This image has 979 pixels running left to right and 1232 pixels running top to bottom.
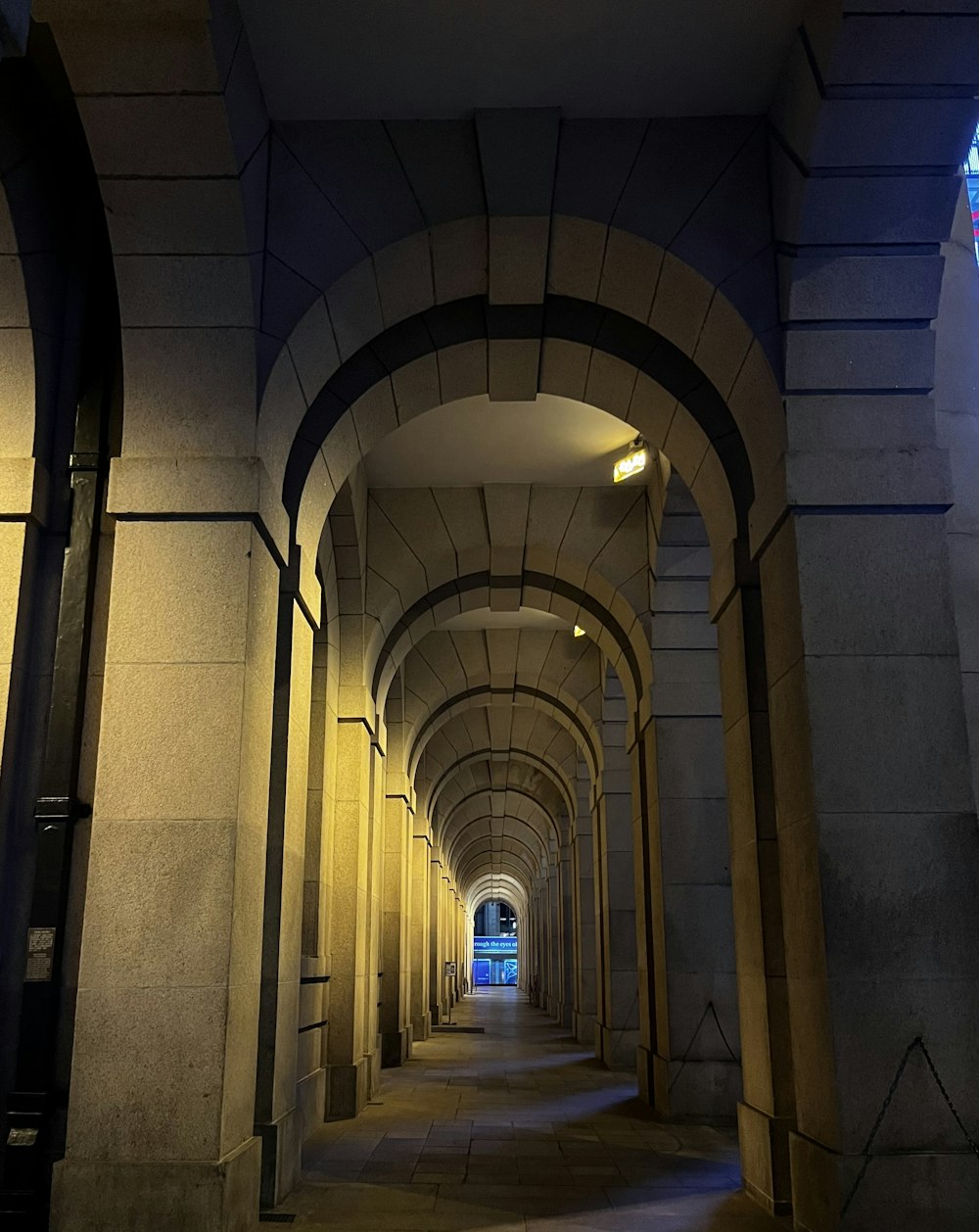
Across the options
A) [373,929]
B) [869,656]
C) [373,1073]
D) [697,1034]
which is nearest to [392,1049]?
[373,1073]

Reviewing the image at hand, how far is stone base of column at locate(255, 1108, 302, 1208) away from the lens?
20.8ft

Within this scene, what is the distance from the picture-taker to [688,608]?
37.7 ft

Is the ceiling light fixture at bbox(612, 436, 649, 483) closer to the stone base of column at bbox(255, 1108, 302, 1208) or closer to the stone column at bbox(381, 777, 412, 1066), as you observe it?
the stone base of column at bbox(255, 1108, 302, 1208)

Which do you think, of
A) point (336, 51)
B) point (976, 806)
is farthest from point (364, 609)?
point (976, 806)

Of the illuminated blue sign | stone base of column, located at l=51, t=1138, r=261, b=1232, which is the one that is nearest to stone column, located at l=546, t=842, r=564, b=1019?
stone base of column, located at l=51, t=1138, r=261, b=1232

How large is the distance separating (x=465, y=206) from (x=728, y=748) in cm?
390

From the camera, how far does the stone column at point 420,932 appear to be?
66.7ft

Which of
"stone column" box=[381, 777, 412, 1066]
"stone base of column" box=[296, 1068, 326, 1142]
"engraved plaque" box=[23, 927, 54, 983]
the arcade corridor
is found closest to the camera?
the arcade corridor

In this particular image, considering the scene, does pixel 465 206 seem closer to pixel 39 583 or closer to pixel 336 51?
pixel 336 51

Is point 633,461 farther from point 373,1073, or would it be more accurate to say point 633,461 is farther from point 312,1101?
point 373,1073

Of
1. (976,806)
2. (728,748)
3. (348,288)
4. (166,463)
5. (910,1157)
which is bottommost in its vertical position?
(910,1157)

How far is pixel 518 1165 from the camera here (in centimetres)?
797

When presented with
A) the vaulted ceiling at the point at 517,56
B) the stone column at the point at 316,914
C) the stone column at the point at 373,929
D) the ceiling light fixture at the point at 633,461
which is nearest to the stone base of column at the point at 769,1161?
the stone column at the point at 316,914

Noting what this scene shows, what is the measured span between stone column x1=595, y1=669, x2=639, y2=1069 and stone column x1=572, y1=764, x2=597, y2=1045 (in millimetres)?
3576
